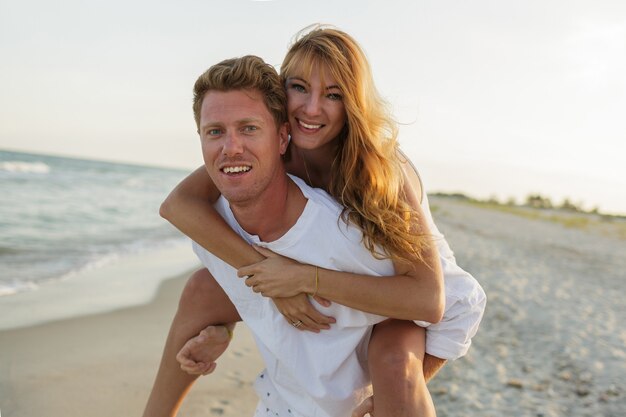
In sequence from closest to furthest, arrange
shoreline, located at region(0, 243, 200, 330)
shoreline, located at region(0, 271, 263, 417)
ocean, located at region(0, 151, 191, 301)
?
shoreline, located at region(0, 271, 263, 417)
shoreline, located at region(0, 243, 200, 330)
ocean, located at region(0, 151, 191, 301)

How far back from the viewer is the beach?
13.6 ft

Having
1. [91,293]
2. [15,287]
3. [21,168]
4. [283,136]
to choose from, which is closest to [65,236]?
[15,287]

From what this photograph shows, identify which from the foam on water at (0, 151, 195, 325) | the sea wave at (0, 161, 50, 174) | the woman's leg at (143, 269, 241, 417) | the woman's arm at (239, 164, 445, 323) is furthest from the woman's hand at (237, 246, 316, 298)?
the sea wave at (0, 161, 50, 174)

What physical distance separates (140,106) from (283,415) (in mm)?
13231

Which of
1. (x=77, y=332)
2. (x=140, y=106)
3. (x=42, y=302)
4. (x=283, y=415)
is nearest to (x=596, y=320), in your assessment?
(x=283, y=415)

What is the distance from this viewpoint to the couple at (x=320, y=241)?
270 centimetres

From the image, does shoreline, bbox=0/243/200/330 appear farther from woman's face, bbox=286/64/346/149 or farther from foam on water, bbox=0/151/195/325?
woman's face, bbox=286/64/346/149

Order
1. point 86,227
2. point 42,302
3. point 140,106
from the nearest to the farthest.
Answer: point 42,302 → point 86,227 → point 140,106

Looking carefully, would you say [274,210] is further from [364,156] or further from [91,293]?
[91,293]

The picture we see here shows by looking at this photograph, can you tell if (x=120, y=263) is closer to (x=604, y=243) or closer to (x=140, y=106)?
(x=140, y=106)

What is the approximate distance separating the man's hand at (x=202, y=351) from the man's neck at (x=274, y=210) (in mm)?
602

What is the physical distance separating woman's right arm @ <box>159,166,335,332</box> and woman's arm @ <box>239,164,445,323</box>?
0.28 ft

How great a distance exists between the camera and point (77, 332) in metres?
5.39

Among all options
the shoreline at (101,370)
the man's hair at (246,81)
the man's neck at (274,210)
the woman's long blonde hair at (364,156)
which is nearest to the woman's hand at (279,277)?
the man's neck at (274,210)
